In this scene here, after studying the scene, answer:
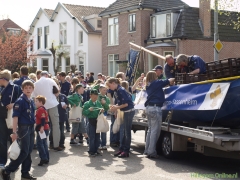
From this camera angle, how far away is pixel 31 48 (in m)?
48.6

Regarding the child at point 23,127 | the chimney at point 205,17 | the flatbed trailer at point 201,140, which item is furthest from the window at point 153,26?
the child at point 23,127

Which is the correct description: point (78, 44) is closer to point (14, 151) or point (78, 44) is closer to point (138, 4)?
point (138, 4)

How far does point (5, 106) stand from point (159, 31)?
25.9 meters

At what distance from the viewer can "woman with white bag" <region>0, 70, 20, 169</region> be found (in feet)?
29.2

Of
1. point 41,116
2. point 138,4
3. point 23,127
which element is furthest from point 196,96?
point 138,4

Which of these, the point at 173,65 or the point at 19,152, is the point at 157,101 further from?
the point at 19,152

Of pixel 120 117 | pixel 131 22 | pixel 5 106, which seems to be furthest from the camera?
pixel 131 22

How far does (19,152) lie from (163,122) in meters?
3.80

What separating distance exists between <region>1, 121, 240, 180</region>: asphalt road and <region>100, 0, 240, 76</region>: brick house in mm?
19895

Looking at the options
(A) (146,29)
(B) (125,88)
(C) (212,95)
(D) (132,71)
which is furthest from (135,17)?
(C) (212,95)

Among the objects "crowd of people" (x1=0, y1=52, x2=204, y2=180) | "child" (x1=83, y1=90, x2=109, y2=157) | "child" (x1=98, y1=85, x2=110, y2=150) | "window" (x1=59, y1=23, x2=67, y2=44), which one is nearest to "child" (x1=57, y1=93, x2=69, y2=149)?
"crowd of people" (x1=0, y1=52, x2=204, y2=180)

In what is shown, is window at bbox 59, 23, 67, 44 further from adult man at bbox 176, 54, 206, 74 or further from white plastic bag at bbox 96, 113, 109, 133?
adult man at bbox 176, 54, 206, 74

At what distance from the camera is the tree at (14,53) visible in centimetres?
4269

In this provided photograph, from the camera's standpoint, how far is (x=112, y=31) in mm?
38812
